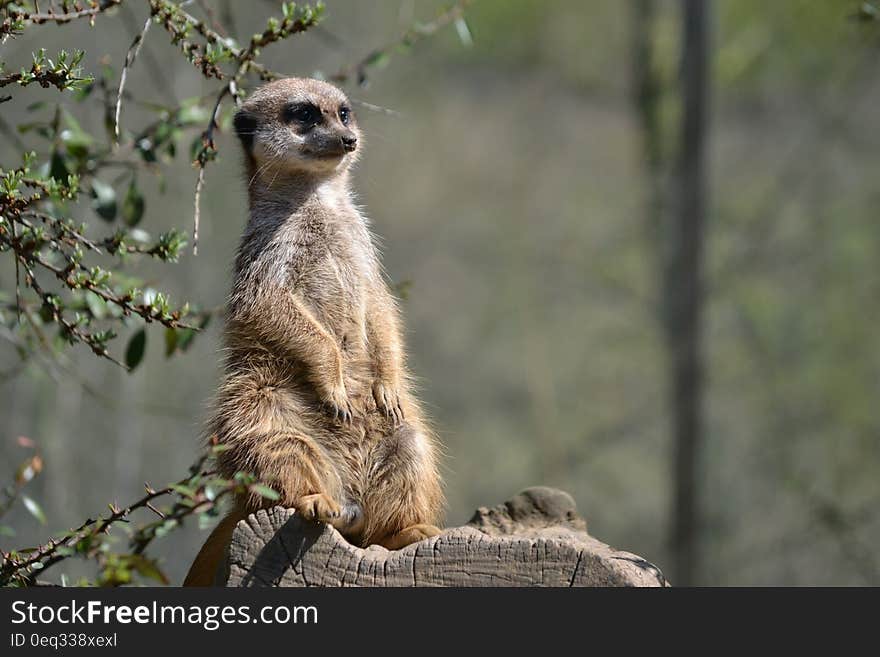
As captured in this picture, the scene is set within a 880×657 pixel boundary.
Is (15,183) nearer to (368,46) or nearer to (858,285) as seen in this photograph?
(368,46)

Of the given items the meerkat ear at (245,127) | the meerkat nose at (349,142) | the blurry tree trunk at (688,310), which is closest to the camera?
the meerkat nose at (349,142)

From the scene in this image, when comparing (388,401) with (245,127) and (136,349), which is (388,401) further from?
(245,127)

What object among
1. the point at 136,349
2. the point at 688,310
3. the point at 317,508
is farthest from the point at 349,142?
the point at 688,310

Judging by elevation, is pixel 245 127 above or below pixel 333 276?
above

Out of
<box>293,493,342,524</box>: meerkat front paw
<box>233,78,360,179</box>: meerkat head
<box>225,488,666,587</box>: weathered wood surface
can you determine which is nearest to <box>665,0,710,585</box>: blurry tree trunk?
<box>233,78,360,179</box>: meerkat head

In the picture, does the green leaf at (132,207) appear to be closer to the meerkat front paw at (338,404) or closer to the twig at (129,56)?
the twig at (129,56)

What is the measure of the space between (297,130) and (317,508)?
104cm

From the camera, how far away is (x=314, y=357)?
7.41 feet

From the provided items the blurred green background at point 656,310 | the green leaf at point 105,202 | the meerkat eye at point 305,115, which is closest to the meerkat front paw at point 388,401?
the meerkat eye at point 305,115

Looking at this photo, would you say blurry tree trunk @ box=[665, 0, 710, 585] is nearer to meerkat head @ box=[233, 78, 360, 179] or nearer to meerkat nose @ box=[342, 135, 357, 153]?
meerkat head @ box=[233, 78, 360, 179]

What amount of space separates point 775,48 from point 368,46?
7.57 ft

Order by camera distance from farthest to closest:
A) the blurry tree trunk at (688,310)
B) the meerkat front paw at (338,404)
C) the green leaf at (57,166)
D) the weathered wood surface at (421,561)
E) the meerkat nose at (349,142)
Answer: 1. the blurry tree trunk at (688,310)
2. the meerkat nose at (349,142)
3. the green leaf at (57,166)
4. the meerkat front paw at (338,404)
5. the weathered wood surface at (421,561)

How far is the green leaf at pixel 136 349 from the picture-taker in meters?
2.40

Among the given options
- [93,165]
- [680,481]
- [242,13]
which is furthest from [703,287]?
[93,165]
